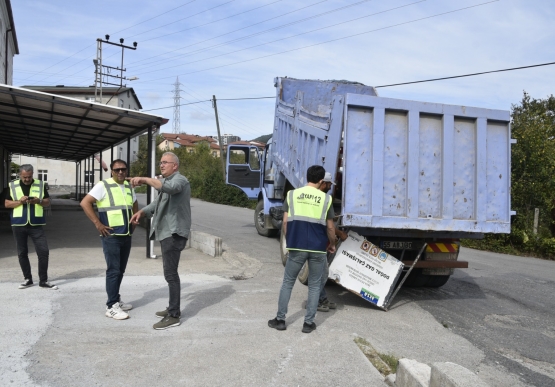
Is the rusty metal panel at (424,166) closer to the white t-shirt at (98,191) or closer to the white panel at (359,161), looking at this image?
the white panel at (359,161)

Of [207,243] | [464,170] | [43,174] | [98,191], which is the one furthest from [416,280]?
[43,174]

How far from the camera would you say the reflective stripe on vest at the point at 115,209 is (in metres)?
5.37

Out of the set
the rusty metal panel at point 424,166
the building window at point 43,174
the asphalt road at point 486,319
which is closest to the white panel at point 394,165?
the rusty metal panel at point 424,166

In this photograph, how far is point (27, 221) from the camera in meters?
6.54

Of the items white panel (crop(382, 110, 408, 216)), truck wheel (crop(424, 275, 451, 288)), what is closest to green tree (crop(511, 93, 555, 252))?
truck wheel (crop(424, 275, 451, 288))

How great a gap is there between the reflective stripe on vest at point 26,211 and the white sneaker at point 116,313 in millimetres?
2048

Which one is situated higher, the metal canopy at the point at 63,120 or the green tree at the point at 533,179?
the metal canopy at the point at 63,120

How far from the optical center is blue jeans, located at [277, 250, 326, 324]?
16.9 feet

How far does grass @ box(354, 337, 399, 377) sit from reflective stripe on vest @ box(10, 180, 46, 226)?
4.41 meters

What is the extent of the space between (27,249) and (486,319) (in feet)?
19.5

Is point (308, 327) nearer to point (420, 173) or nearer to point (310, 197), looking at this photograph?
point (310, 197)

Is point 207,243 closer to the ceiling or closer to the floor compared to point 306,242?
closer to the floor

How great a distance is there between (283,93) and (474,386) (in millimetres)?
9233

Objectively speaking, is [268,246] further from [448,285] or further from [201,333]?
[201,333]
